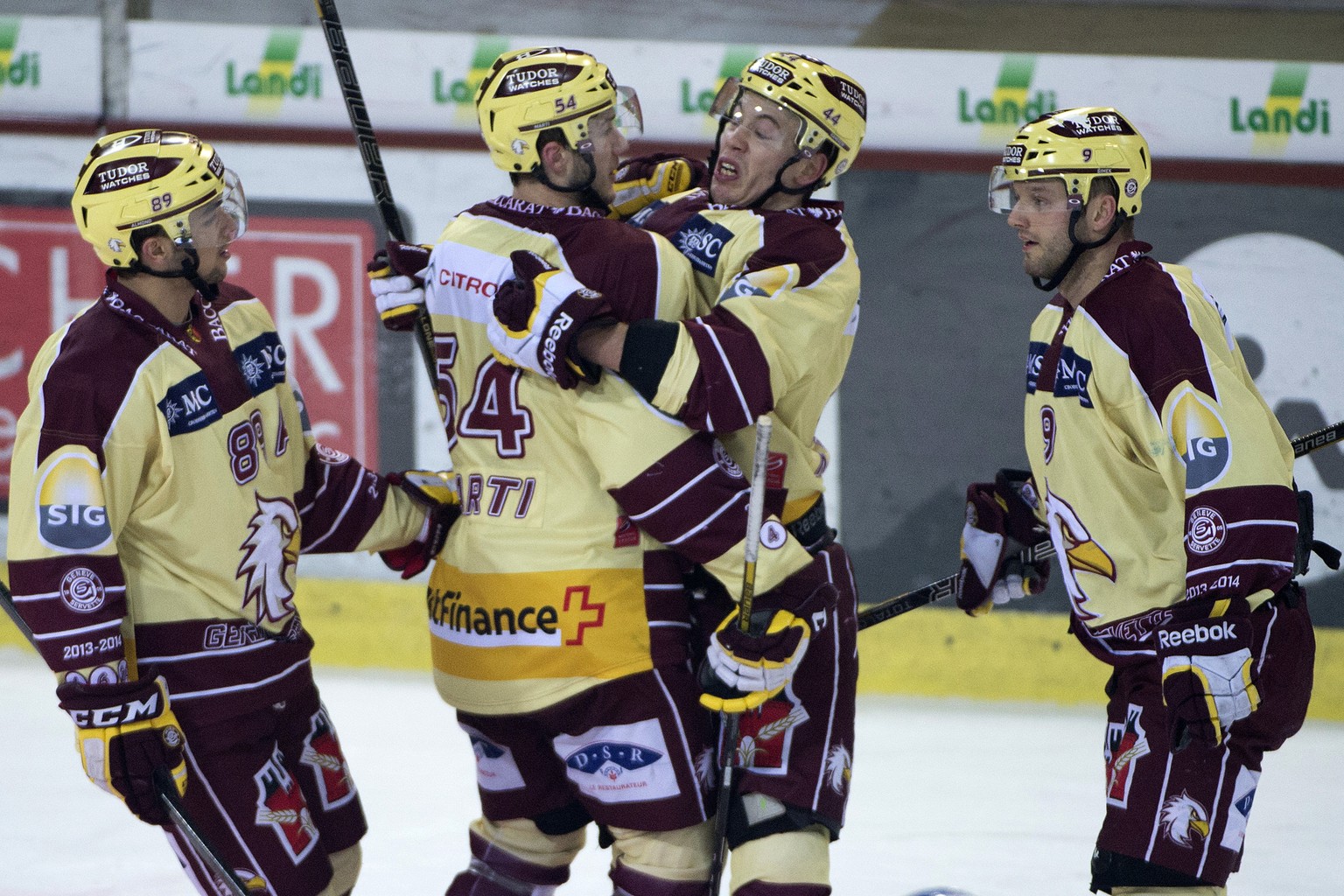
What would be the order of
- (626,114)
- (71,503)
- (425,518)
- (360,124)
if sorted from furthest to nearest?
1. (360,124)
2. (425,518)
3. (626,114)
4. (71,503)

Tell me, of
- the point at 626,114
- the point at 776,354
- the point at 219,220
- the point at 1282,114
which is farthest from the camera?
the point at 1282,114

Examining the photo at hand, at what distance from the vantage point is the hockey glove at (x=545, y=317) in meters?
2.36

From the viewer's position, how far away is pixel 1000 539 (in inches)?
117

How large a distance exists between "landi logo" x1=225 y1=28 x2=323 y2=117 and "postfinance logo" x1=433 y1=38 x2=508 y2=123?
0.40 metres

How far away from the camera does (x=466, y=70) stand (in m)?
5.26

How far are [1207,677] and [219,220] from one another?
171cm

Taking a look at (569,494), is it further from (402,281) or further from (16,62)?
(16,62)

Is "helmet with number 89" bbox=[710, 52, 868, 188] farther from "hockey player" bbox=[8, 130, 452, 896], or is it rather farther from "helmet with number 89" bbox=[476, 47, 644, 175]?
"hockey player" bbox=[8, 130, 452, 896]

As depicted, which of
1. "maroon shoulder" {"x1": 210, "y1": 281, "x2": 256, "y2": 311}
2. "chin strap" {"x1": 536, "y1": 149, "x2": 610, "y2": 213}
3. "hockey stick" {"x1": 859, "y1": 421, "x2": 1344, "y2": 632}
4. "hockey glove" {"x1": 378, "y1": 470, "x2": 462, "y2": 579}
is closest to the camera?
"chin strap" {"x1": 536, "y1": 149, "x2": 610, "y2": 213}

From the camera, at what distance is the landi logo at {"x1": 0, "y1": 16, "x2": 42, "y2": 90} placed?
532 cm

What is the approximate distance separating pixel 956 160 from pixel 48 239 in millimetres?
3102

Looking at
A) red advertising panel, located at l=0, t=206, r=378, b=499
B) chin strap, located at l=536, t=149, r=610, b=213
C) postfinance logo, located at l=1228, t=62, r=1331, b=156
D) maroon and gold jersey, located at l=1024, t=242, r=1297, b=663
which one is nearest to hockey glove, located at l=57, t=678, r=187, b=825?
chin strap, located at l=536, t=149, r=610, b=213

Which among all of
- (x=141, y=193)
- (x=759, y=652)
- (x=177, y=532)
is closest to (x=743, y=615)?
(x=759, y=652)

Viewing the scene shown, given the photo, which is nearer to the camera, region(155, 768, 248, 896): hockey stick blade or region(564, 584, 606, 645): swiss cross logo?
region(155, 768, 248, 896): hockey stick blade
